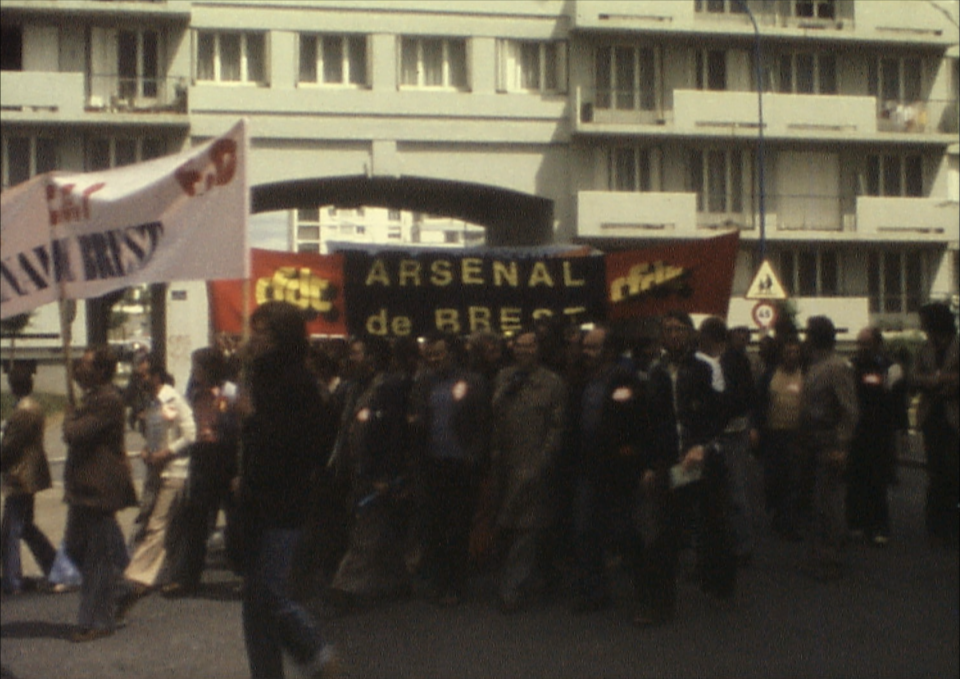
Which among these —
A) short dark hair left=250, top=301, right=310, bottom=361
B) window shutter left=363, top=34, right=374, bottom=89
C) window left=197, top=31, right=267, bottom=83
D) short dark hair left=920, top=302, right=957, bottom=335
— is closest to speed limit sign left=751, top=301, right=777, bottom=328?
short dark hair left=920, top=302, right=957, bottom=335

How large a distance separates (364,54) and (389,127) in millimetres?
1884

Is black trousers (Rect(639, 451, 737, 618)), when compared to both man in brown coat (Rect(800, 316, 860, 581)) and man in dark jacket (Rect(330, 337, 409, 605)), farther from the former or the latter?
man in dark jacket (Rect(330, 337, 409, 605))

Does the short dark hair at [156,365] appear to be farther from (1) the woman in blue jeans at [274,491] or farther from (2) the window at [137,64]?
(2) the window at [137,64]

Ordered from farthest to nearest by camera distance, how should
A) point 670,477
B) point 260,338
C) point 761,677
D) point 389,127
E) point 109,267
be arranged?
point 389,127, point 670,477, point 109,267, point 761,677, point 260,338

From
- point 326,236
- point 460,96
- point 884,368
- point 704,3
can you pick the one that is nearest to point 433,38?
point 460,96

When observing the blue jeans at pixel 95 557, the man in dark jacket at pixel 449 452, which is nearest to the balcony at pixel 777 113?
the man in dark jacket at pixel 449 452

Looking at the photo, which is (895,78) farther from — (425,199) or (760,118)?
(760,118)

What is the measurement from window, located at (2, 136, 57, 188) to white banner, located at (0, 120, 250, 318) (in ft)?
92.4

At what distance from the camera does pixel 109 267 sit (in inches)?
306

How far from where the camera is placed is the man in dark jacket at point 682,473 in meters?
8.45

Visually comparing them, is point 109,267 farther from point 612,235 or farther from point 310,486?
point 612,235

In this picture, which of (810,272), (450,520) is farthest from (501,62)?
(450,520)

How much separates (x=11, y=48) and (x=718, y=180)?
18.0 meters

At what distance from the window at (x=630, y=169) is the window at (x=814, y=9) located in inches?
228
